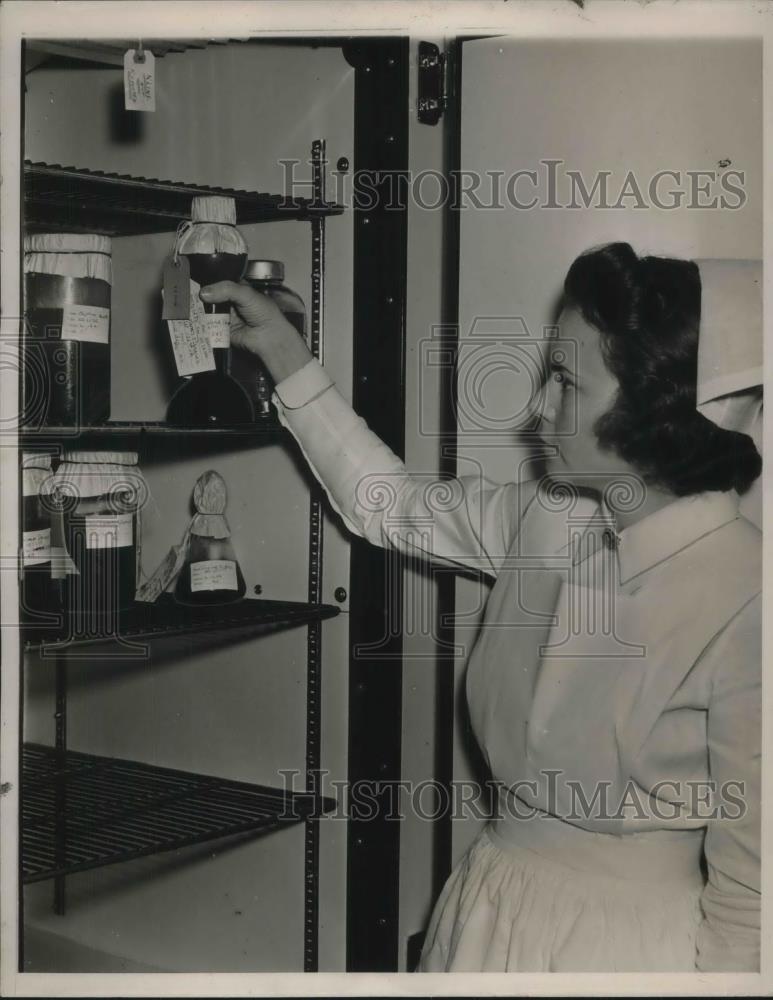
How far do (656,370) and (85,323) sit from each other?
2.32ft

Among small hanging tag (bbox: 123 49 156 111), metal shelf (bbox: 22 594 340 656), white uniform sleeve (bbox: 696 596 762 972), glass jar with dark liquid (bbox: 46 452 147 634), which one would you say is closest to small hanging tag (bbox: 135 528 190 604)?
metal shelf (bbox: 22 594 340 656)

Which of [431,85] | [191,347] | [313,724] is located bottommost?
[313,724]

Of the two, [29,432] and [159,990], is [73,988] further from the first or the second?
[29,432]

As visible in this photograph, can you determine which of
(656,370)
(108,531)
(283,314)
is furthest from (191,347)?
(656,370)

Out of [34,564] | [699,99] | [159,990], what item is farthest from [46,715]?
[699,99]

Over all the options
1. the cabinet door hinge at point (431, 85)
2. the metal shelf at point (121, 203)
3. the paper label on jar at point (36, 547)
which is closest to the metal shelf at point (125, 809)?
the paper label on jar at point (36, 547)

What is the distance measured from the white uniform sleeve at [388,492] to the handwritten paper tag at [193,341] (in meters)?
0.11

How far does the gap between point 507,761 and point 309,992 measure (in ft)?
1.22

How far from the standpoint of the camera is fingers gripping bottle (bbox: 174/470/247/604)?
1.69 m

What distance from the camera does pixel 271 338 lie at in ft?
5.33

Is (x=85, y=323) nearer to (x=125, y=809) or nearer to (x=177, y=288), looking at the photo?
(x=177, y=288)

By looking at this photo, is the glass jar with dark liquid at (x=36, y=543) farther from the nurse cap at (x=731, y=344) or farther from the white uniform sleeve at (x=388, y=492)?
the nurse cap at (x=731, y=344)

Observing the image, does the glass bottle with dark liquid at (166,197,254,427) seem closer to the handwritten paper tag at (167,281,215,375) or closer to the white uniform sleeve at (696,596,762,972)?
the handwritten paper tag at (167,281,215,375)

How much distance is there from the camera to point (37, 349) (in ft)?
4.78
